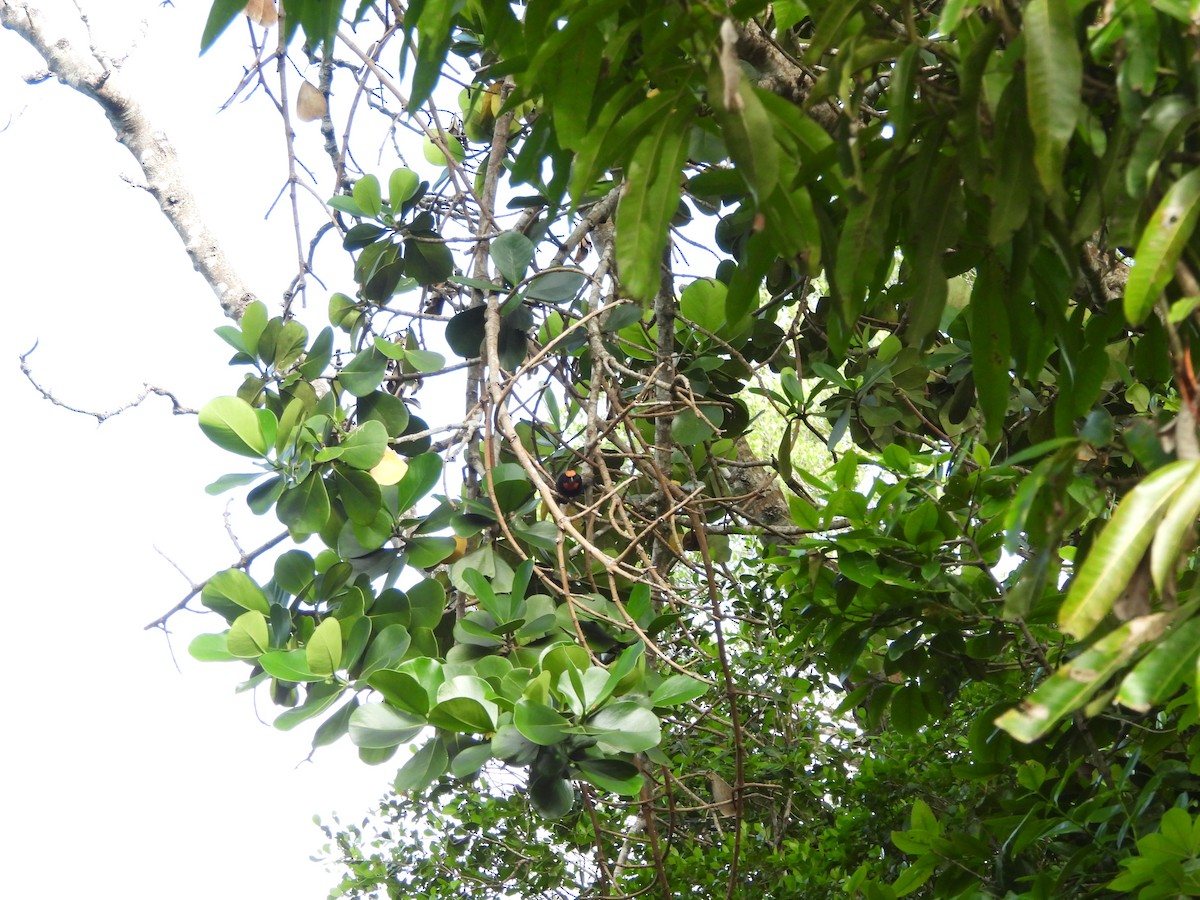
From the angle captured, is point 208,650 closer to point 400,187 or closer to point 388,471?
point 388,471

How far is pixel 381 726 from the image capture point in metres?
1.11

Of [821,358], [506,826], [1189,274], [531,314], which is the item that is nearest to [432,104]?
[531,314]

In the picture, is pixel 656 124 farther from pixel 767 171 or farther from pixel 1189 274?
pixel 1189 274

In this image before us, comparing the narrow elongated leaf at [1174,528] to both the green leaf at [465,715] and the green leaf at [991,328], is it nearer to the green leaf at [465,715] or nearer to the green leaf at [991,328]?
the green leaf at [991,328]

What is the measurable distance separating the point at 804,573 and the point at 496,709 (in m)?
0.55

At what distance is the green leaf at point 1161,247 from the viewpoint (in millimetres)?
577

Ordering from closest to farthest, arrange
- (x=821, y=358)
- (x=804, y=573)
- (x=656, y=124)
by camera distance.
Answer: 1. (x=656, y=124)
2. (x=804, y=573)
3. (x=821, y=358)

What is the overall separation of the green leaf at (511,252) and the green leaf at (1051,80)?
0.92 meters

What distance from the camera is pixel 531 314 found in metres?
1.52

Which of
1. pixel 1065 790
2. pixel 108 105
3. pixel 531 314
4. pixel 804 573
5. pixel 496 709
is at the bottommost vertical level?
pixel 1065 790

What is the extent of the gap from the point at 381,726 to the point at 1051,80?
846 mm

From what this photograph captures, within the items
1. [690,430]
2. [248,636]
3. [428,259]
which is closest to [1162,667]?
[248,636]

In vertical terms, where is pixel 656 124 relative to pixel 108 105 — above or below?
below

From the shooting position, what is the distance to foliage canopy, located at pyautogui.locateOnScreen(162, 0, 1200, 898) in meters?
0.65
